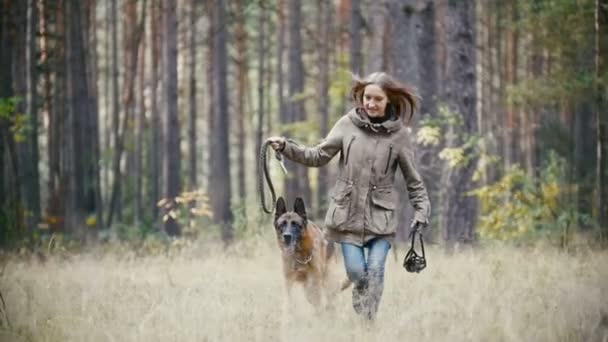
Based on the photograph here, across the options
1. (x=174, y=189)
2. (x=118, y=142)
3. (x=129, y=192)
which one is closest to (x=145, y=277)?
(x=174, y=189)

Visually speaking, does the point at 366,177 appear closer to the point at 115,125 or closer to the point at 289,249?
the point at 289,249

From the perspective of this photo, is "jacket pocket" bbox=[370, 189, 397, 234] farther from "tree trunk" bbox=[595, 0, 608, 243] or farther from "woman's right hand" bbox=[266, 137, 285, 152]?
"tree trunk" bbox=[595, 0, 608, 243]

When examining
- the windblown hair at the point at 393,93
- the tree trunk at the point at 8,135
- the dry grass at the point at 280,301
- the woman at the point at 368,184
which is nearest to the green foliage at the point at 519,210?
the dry grass at the point at 280,301

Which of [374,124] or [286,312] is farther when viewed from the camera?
[286,312]

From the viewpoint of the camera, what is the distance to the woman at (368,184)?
6.95m

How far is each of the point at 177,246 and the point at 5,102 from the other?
3762 millimetres

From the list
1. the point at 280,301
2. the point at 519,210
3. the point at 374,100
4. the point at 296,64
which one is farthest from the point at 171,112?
the point at 374,100

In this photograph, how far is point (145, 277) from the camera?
10.5 meters

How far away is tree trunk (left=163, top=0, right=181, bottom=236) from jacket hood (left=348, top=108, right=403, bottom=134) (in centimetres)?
1119

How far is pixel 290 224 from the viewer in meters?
8.14

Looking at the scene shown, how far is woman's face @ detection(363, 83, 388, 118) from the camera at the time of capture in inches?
276

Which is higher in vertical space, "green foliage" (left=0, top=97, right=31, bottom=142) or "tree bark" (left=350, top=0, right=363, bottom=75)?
"tree bark" (left=350, top=0, right=363, bottom=75)

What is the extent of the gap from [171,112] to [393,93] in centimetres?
1167

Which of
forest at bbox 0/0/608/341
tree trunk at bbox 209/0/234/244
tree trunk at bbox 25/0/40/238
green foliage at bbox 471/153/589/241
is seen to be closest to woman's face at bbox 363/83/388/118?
forest at bbox 0/0/608/341
